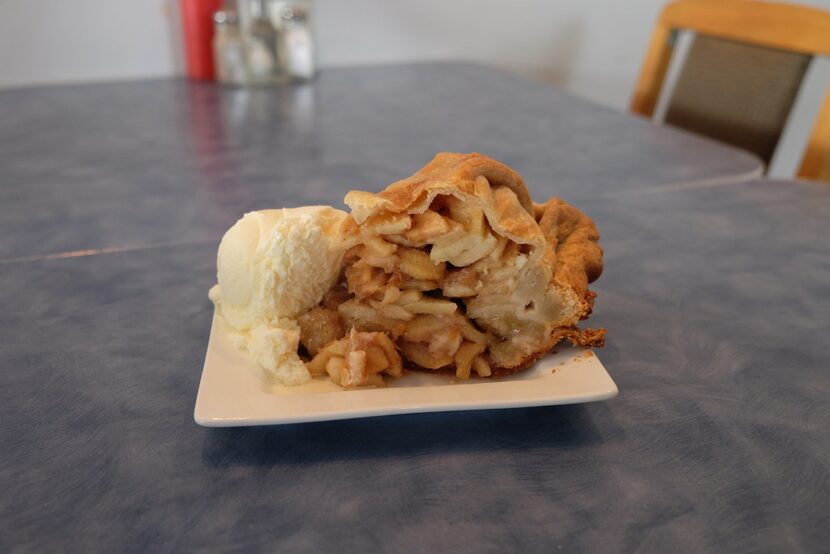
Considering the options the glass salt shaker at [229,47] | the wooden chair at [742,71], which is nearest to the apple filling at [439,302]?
the wooden chair at [742,71]

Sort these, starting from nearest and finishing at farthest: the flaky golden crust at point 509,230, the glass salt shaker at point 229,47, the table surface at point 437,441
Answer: the table surface at point 437,441 → the flaky golden crust at point 509,230 → the glass salt shaker at point 229,47

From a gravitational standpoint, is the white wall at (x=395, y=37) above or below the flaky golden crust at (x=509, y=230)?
below

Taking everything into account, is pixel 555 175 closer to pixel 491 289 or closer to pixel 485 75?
pixel 491 289

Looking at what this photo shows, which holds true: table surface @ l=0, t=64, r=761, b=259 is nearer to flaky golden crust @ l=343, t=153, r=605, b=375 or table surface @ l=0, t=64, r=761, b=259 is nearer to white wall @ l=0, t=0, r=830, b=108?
white wall @ l=0, t=0, r=830, b=108

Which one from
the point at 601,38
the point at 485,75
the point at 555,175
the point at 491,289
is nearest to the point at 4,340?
the point at 491,289

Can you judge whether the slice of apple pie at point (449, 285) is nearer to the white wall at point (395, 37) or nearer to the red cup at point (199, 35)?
the red cup at point (199, 35)

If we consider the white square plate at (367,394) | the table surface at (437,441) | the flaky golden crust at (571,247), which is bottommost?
the table surface at (437,441)

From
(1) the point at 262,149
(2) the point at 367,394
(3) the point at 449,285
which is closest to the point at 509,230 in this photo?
(3) the point at 449,285

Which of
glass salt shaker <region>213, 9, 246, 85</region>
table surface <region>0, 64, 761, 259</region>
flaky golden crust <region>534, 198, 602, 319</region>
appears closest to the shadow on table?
flaky golden crust <region>534, 198, 602, 319</region>
